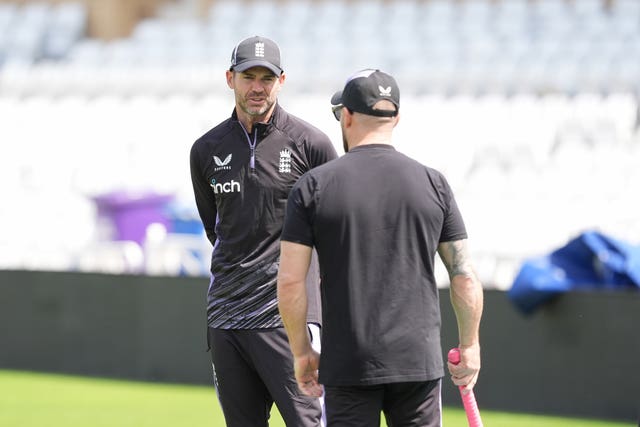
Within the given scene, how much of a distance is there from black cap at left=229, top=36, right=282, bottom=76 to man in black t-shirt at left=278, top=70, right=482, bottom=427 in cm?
75

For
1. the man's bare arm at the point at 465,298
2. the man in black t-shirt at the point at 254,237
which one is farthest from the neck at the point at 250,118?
the man's bare arm at the point at 465,298

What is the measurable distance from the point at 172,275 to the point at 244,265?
4676mm

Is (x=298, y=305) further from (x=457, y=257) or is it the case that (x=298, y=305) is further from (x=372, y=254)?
(x=457, y=257)

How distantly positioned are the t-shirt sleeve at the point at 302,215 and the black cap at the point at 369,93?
27 cm

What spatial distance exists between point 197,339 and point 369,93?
18.6 feet

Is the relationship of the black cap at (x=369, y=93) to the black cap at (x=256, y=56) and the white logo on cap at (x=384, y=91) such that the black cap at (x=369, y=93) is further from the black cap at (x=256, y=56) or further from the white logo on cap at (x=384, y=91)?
the black cap at (x=256, y=56)

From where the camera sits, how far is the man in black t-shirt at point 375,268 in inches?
136

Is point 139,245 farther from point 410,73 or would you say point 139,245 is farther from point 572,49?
point 572,49

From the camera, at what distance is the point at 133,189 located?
12609 mm

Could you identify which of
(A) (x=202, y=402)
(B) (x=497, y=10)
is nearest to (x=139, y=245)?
(A) (x=202, y=402)

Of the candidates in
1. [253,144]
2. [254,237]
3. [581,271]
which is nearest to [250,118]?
[253,144]

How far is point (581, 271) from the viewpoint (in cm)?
768

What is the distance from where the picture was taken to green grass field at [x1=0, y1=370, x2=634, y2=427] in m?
7.43

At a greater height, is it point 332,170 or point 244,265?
point 332,170
